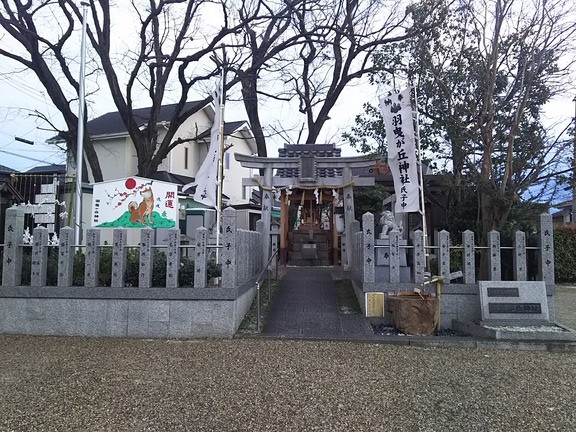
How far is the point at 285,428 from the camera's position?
379cm

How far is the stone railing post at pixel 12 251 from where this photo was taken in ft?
24.8

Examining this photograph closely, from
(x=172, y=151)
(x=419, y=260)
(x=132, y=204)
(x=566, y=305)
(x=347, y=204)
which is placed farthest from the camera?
(x=172, y=151)

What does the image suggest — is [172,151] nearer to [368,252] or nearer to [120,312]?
[120,312]

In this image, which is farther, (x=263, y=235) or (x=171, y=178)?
(x=171, y=178)

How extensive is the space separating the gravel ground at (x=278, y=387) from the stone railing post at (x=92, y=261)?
1065 millimetres

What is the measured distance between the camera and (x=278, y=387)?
479cm

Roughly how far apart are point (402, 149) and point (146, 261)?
5.58 meters

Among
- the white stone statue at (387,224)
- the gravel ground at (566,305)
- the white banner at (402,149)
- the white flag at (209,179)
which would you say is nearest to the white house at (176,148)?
the white flag at (209,179)

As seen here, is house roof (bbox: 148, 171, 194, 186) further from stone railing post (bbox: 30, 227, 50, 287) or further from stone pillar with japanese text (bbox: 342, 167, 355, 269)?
stone railing post (bbox: 30, 227, 50, 287)

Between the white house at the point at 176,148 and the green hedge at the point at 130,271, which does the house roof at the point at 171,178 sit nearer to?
the white house at the point at 176,148

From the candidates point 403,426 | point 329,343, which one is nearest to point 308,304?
point 329,343

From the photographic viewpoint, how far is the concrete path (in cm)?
733

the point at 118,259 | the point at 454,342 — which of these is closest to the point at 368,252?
the point at 454,342

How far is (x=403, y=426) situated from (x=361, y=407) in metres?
0.49
